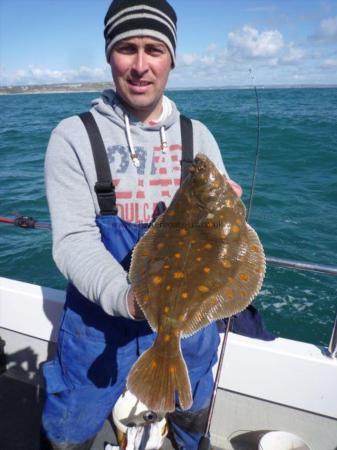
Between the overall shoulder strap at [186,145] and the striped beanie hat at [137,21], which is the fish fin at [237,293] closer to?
the overall shoulder strap at [186,145]

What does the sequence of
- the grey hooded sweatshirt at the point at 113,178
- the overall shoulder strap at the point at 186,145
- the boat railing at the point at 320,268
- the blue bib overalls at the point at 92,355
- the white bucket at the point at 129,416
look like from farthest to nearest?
the white bucket at the point at 129,416
the boat railing at the point at 320,268
the overall shoulder strap at the point at 186,145
the blue bib overalls at the point at 92,355
the grey hooded sweatshirt at the point at 113,178

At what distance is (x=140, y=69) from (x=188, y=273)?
1.19 meters

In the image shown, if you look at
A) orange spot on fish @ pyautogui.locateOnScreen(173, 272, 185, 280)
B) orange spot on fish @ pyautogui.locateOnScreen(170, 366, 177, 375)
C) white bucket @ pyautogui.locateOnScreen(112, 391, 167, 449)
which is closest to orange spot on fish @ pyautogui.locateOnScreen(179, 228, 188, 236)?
orange spot on fish @ pyautogui.locateOnScreen(173, 272, 185, 280)

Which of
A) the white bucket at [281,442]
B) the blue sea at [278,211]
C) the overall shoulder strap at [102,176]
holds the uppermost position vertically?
the overall shoulder strap at [102,176]

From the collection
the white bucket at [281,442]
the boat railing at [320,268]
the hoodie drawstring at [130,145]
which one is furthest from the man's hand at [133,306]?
the white bucket at [281,442]

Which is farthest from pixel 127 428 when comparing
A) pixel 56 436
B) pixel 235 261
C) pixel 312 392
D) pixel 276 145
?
pixel 276 145

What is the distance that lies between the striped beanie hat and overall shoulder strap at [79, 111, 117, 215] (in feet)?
1.65

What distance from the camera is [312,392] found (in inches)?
110

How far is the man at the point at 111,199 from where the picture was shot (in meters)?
2.07

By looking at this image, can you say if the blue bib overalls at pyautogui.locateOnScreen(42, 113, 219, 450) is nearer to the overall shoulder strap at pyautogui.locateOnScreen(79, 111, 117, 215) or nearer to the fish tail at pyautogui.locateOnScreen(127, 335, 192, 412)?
the overall shoulder strap at pyautogui.locateOnScreen(79, 111, 117, 215)

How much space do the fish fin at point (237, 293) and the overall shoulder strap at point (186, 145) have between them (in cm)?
61

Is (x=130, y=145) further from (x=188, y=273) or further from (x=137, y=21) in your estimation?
(x=188, y=273)

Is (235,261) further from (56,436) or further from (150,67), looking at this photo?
(56,436)

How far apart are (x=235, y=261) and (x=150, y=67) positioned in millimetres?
1233
